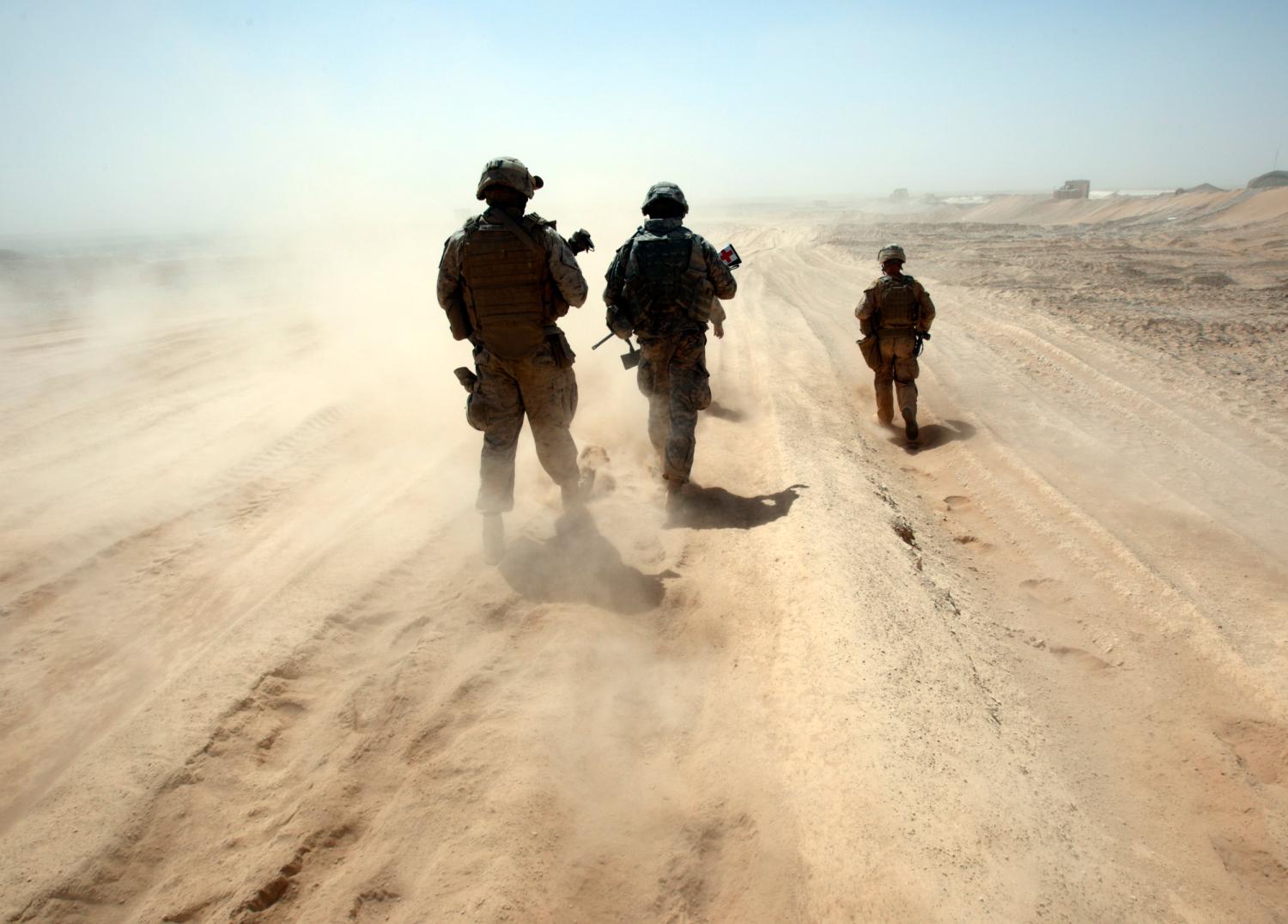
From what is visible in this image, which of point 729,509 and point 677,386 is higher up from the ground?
point 677,386

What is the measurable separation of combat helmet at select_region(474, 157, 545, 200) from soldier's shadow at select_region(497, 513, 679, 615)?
1918 mm

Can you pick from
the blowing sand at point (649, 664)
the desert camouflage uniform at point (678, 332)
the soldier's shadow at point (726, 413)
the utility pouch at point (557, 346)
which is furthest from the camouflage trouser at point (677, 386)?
the soldier's shadow at point (726, 413)

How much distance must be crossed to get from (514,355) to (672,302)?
1.19m

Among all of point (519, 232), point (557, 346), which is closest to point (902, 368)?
point (557, 346)

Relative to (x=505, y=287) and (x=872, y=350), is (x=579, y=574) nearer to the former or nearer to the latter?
(x=505, y=287)

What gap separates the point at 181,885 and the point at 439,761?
78cm

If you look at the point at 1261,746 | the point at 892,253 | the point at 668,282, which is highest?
the point at 892,253

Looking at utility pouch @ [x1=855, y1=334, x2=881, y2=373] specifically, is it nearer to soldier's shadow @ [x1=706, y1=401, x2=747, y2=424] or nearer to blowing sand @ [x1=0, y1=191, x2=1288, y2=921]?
blowing sand @ [x1=0, y1=191, x2=1288, y2=921]

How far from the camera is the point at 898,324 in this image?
6.31 m

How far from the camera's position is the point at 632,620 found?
3389mm

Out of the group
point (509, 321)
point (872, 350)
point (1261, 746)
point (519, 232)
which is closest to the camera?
point (1261, 746)

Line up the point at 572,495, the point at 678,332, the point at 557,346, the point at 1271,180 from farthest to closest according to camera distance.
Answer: the point at 1271,180 → the point at 678,332 → the point at 572,495 → the point at 557,346

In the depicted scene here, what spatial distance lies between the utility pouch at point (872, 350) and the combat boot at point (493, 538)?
157 inches

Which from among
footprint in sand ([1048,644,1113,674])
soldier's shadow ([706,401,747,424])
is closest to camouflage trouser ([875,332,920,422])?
soldier's shadow ([706,401,747,424])
